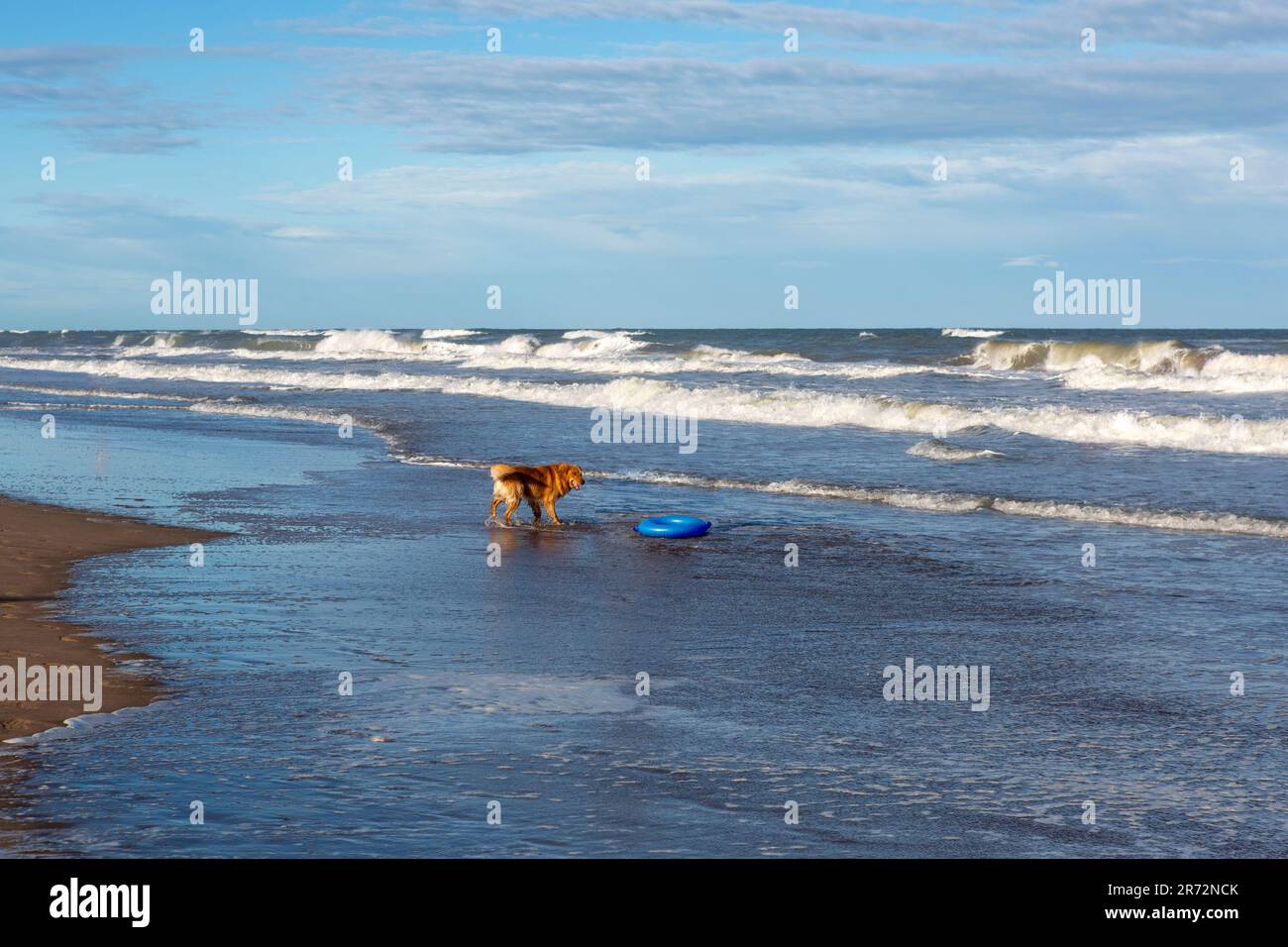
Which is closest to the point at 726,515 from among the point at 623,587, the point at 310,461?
the point at 623,587

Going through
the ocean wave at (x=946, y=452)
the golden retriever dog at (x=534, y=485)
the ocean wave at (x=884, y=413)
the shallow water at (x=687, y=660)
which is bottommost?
the shallow water at (x=687, y=660)

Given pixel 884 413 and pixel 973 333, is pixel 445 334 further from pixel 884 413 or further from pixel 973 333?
pixel 884 413

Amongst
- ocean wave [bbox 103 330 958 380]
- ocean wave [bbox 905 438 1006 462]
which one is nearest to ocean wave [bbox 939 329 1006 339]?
ocean wave [bbox 103 330 958 380]

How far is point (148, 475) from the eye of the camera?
17328 millimetres

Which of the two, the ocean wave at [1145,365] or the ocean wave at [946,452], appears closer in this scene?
the ocean wave at [946,452]

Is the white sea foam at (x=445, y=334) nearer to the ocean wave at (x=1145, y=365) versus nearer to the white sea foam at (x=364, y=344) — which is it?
the white sea foam at (x=364, y=344)

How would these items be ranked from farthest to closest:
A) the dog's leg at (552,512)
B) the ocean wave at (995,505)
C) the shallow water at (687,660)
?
the dog's leg at (552,512) → the ocean wave at (995,505) → the shallow water at (687,660)

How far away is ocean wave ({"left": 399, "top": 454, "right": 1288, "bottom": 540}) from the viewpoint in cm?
1302

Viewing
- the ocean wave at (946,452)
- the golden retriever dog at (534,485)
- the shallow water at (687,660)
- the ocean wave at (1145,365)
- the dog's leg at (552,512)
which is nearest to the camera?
the shallow water at (687,660)

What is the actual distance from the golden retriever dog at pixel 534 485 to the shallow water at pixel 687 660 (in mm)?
399

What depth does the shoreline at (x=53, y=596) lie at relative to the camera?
6453mm

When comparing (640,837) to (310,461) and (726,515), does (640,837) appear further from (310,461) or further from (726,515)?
(310,461)

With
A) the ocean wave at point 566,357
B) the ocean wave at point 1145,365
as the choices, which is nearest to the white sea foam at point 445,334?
the ocean wave at point 566,357

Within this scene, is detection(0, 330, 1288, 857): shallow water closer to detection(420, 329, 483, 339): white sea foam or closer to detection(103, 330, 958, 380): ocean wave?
detection(103, 330, 958, 380): ocean wave
